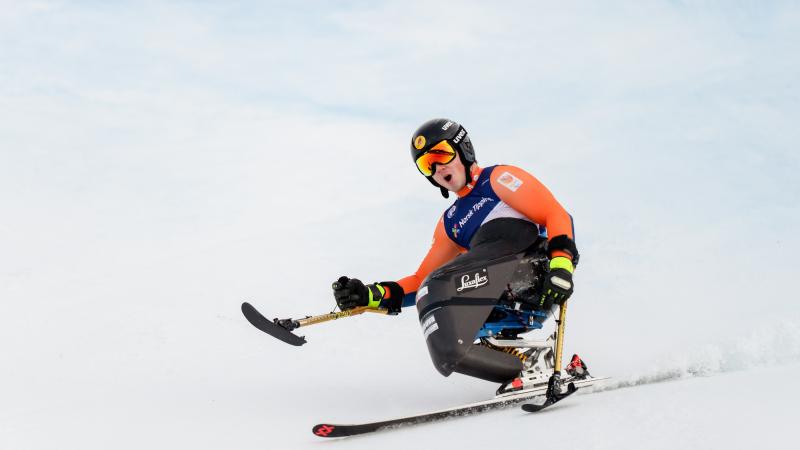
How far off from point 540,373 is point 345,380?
7.30 feet

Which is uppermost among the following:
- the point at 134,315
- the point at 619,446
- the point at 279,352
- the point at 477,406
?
the point at 134,315

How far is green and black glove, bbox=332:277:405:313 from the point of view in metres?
7.03

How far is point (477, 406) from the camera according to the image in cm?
613

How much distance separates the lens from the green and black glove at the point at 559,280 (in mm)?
5848

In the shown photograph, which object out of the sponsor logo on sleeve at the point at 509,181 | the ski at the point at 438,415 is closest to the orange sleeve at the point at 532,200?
the sponsor logo on sleeve at the point at 509,181

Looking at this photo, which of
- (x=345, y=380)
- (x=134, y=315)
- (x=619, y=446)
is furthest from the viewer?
(x=134, y=315)

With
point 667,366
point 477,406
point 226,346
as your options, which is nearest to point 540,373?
point 477,406

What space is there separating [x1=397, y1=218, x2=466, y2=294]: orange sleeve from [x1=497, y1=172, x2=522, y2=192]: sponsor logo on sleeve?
74cm

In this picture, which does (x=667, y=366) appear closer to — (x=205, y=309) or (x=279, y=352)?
(x=279, y=352)

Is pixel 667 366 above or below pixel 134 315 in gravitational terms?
below

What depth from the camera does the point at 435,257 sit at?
23.9 feet

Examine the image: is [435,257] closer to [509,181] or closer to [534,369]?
[509,181]

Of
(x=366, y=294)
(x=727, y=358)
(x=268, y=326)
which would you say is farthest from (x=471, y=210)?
(x=727, y=358)

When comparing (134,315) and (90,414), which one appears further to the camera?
(134,315)
